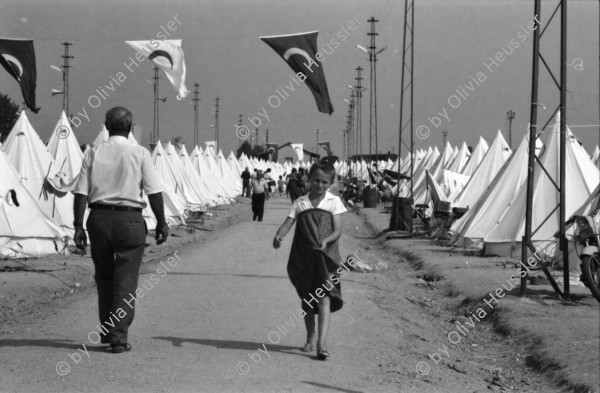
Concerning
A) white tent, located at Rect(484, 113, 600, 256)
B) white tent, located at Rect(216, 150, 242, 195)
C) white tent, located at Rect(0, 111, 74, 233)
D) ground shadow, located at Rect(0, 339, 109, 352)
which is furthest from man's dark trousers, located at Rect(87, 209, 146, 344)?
white tent, located at Rect(216, 150, 242, 195)

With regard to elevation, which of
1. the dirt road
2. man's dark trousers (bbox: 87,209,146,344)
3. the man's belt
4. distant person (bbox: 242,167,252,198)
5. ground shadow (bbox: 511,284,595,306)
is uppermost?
the man's belt

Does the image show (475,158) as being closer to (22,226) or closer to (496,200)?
(496,200)

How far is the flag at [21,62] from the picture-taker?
17641 millimetres

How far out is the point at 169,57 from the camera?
2011 cm

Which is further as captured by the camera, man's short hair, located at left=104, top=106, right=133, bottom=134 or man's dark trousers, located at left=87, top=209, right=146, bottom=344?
man's short hair, located at left=104, top=106, right=133, bottom=134

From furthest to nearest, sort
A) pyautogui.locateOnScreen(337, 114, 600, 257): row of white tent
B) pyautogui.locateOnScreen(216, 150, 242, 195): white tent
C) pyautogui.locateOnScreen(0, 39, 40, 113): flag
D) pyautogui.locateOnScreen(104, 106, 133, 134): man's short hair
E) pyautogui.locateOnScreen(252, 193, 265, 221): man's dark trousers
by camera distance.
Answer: pyautogui.locateOnScreen(216, 150, 242, 195): white tent
pyautogui.locateOnScreen(252, 193, 265, 221): man's dark trousers
pyautogui.locateOnScreen(337, 114, 600, 257): row of white tent
pyautogui.locateOnScreen(0, 39, 40, 113): flag
pyautogui.locateOnScreen(104, 106, 133, 134): man's short hair

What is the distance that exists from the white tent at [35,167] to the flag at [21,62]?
2.32 m

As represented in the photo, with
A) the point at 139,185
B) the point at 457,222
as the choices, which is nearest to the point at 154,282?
the point at 139,185

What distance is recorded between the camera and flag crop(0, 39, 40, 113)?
57.9 feet

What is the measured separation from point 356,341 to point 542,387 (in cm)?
191

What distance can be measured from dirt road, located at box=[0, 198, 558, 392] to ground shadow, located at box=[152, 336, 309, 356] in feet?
0.04

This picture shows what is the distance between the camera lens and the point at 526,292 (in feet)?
45.0

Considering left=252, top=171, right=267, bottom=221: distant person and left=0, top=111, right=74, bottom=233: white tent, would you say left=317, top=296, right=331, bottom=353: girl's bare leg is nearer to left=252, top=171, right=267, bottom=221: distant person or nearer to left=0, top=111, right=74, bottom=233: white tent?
left=0, top=111, right=74, bottom=233: white tent

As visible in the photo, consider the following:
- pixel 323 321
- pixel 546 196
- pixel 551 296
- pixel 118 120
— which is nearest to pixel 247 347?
pixel 323 321
